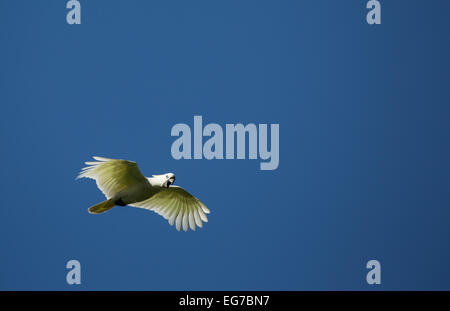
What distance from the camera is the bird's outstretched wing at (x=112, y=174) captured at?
12.6 metres

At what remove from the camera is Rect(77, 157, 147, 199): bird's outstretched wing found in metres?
12.6

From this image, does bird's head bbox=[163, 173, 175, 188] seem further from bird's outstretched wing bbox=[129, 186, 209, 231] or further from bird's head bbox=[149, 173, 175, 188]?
bird's outstretched wing bbox=[129, 186, 209, 231]

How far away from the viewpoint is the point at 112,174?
13.0 meters

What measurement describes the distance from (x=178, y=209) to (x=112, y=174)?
234 centimetres

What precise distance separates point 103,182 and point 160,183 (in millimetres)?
1257

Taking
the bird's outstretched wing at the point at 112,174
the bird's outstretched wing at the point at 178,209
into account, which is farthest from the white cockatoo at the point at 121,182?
the bird's outstretched wing at the point at 178,209

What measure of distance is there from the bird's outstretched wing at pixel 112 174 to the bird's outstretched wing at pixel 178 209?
1.54 metres

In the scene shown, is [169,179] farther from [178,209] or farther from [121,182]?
[178,209]

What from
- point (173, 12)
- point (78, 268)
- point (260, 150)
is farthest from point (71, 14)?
point (173, 12)

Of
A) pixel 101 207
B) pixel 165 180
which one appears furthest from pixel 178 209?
pixel 101 207

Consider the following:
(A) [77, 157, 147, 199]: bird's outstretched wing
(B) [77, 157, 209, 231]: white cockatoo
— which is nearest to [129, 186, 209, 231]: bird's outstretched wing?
(B) [77, 157, 209, 231]: white cockatoo

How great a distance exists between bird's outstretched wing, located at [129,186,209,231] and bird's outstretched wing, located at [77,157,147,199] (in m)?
1.54

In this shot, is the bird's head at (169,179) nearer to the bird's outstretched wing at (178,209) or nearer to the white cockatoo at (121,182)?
the white cockatoo at (121,182)

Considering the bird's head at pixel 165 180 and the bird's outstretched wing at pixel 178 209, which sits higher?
the bird's head at pixel 165 180
